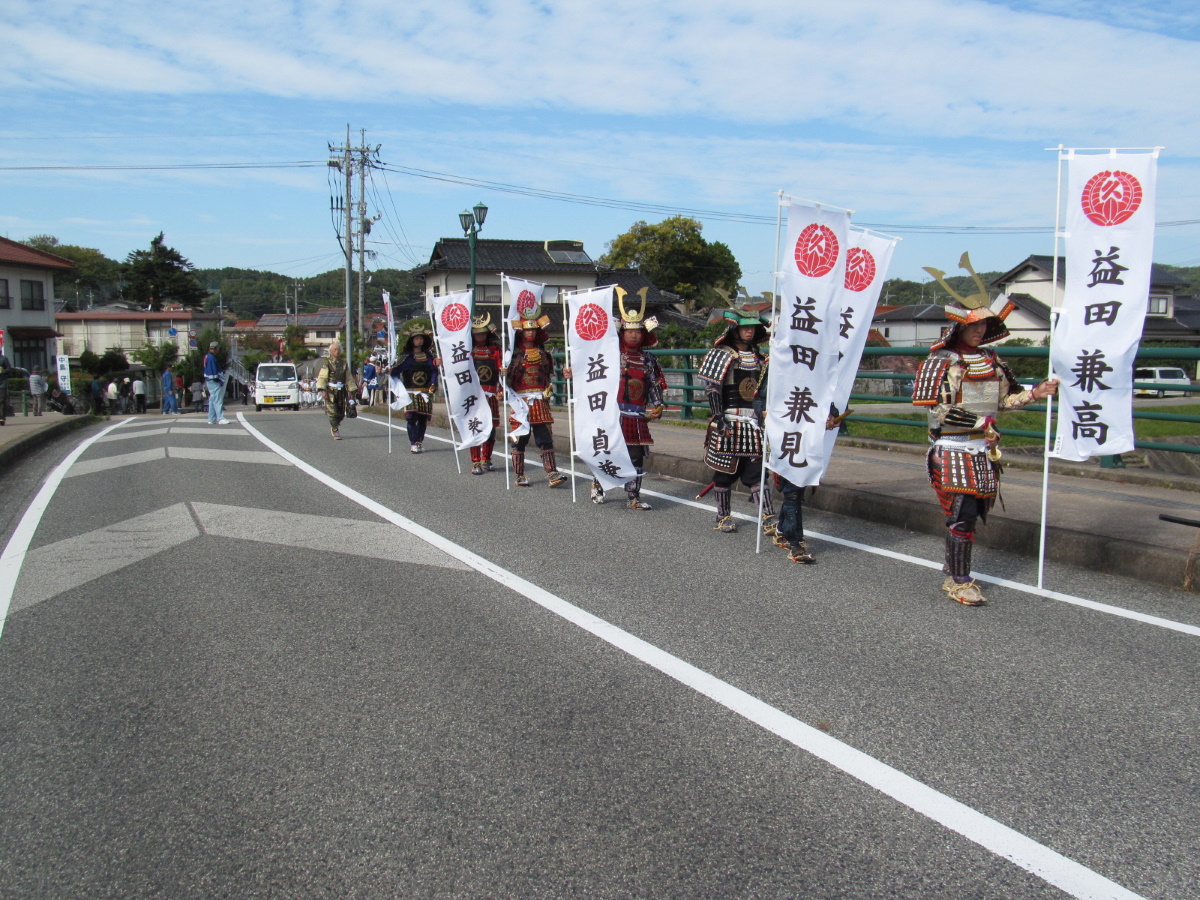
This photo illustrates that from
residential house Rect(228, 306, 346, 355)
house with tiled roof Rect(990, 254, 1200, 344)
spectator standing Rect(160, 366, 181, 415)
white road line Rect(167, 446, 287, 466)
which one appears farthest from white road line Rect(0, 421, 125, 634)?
residential house Rect(228, 306, 346, 355)

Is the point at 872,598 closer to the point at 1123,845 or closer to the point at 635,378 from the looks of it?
the point at 1123,845

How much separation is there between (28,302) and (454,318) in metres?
40.8

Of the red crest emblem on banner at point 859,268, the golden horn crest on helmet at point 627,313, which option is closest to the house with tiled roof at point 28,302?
the golden horn crest on helmet at point 627,313

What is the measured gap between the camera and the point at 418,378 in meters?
13.6

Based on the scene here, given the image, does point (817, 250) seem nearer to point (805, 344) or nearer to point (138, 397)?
point (805, 344)

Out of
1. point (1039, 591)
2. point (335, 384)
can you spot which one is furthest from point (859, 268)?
point (335, 384)

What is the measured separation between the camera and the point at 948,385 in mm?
5527

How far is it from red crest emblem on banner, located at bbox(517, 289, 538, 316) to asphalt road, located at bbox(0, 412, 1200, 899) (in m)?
3.67

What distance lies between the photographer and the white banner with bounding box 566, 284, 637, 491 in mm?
8617

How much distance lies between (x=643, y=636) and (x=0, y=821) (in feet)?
9.40

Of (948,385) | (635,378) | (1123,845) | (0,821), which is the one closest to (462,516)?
(635,378)

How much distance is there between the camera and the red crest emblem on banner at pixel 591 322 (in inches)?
341

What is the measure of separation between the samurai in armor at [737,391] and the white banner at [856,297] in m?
0.80

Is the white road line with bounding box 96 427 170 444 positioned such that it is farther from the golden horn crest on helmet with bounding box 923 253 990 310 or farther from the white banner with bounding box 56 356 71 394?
the white banner with bounding box 56 356 71 394
